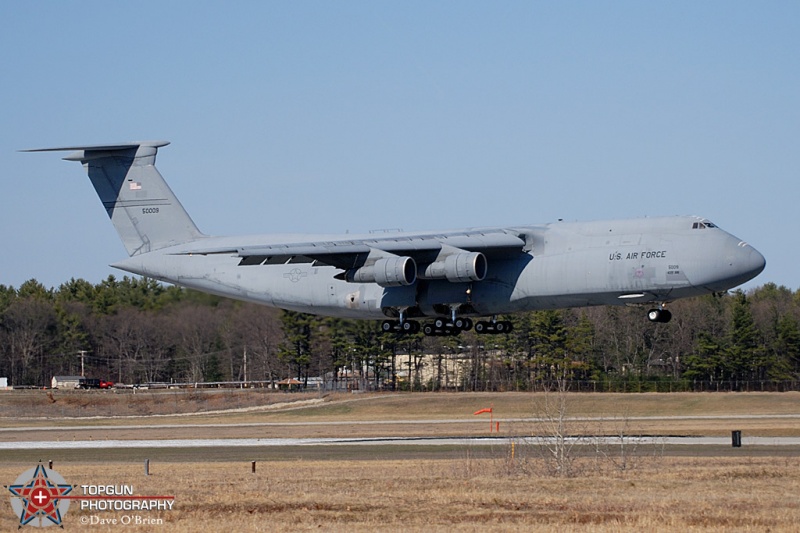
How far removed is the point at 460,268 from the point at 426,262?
1.78 metres

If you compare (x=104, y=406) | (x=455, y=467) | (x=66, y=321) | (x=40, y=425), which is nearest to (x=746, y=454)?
(x=455, y=467)

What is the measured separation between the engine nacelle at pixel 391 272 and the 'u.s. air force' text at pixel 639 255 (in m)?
6.03

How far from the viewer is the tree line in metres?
65.9

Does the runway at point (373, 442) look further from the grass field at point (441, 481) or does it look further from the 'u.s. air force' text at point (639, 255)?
the 'u.s. air force' text at point (639, 255)

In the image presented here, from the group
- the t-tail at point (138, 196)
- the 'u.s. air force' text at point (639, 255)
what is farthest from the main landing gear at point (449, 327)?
the t-tail at point (138, 196)

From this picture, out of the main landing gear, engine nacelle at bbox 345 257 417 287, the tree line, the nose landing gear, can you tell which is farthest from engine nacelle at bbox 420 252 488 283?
the tree line

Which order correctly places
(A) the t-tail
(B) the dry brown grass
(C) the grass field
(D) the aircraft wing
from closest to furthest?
(B) the dry brown grass < (C) the grass field < (D) the aircraft wing < (A) the t-tail

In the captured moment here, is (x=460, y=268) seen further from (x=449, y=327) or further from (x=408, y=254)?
(x=449, y=327)

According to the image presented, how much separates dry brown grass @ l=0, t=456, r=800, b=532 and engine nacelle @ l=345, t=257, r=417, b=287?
8.10 m

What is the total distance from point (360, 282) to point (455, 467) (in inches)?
423

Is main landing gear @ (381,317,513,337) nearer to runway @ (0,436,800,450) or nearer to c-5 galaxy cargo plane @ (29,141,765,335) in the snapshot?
c-5 galaxy cargo plane @ (29,141,765,335)

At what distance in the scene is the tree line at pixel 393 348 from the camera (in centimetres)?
6594

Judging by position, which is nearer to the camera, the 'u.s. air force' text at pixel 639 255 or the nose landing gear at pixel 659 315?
the 'u.s. air force' text at pixel 639 255

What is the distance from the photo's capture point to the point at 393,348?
70.8 m
